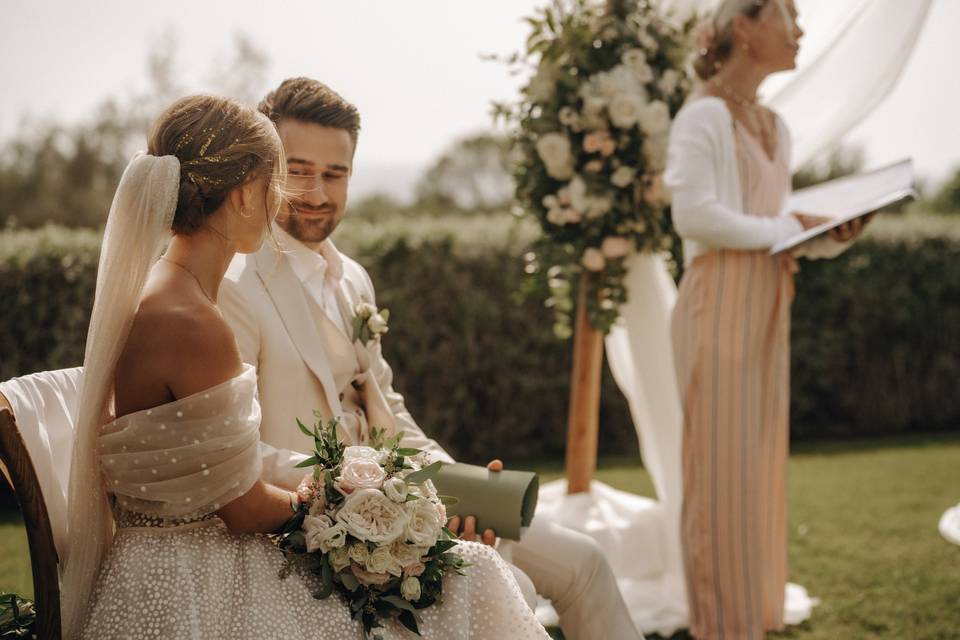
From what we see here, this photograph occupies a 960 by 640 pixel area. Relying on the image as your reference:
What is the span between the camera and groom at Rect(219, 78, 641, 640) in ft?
8.85

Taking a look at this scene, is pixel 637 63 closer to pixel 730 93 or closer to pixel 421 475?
pixel 730 93

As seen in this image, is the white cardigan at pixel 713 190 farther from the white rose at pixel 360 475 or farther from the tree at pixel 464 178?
the tree at pixel 464 178

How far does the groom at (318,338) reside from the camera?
2.70 meters

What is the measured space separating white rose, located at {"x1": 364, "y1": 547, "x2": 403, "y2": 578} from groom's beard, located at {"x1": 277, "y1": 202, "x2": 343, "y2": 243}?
119 cm

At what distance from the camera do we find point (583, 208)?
463cm

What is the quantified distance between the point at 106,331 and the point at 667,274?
351 cm

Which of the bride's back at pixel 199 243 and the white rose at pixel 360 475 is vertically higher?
the bride's back at pixel 199 243

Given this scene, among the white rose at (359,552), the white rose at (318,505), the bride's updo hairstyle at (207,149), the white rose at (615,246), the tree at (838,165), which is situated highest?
the tree at (838,165)

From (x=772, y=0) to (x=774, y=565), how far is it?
2.37 metres

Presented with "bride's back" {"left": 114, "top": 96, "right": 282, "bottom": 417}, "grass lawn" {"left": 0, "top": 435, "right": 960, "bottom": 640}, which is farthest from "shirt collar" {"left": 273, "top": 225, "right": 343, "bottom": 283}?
"grass lawn" {"left": 0, "top": 435, "right": 960, "bottom": 640}

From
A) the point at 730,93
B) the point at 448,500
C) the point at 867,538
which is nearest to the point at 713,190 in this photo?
the point at 730,93

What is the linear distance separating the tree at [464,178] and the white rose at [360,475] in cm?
3828

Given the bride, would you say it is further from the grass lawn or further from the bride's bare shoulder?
the grass lawn

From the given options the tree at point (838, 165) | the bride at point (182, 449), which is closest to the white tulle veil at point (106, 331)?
the bride at point (182, 449)
